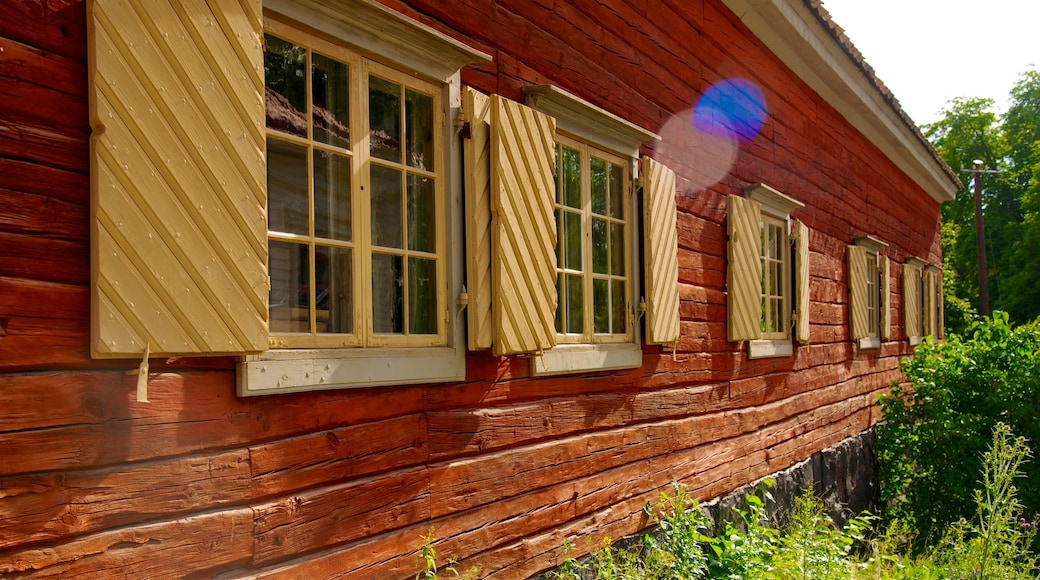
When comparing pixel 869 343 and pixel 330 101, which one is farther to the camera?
pixel 869 343

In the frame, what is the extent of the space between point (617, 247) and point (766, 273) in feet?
9.79

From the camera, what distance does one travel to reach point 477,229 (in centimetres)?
355

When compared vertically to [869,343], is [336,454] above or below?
below

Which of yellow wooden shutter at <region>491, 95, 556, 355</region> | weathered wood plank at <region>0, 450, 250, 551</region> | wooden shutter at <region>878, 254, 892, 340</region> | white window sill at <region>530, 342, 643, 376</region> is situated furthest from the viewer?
wooden shutter at <region>878, 254, 892, 340</region>

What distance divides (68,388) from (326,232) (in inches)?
42.1

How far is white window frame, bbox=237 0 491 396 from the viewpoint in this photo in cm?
274

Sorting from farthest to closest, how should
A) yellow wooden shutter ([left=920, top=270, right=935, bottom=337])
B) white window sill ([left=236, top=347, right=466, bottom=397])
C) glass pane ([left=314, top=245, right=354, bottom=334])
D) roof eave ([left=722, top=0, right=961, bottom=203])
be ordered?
yellow wooden shutter ([left=920, top=270, right=935, bottom=337]) < roof eave ([left=722, top=0, right=961, bottom=203]) < glass pane ([left=314, top=245, right=354, bottom=334]) < white window sill ([left=236, top=347, right=466, bottom=397])

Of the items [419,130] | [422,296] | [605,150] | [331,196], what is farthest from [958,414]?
[331,196]

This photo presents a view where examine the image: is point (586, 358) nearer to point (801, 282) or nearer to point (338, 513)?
point (338, 513)

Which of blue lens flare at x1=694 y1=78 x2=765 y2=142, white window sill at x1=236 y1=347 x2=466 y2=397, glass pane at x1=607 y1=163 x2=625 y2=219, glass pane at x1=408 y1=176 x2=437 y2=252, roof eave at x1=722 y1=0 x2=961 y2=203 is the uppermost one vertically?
roof eave at x1=722 y1=0 x2=961 y2=203

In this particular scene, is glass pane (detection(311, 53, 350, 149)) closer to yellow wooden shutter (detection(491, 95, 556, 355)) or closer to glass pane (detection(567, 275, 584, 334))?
yellow wooden shutter (detection(491, 95, 556, 355))

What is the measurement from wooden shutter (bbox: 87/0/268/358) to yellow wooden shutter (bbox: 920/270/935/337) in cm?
1486

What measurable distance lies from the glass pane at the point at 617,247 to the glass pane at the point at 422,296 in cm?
178

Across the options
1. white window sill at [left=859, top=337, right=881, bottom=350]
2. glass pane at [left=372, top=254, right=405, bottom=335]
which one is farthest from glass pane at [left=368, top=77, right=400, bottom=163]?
white window sill at [left=859, top=337, right=881, bottom=350]
